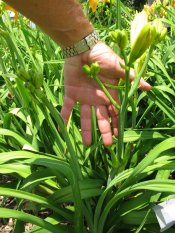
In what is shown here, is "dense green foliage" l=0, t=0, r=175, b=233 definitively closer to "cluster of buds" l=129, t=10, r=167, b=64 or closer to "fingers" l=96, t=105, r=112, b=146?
"fingers" l=96, t=105, r=112, b=146

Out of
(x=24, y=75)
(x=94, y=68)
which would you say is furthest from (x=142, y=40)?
(x=24, y=75)

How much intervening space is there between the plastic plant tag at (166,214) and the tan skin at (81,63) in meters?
0.20

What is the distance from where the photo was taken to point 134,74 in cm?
93

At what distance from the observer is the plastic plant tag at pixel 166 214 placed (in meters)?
0.82

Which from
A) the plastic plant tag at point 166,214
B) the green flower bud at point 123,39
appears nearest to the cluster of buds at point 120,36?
the green flower bud at point 123,39

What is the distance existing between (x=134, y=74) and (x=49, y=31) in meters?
0.25

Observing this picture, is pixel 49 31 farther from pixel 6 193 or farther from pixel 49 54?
pixel 49 54

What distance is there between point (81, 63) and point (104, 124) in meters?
0.18

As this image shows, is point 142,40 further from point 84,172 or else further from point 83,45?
point 84,172

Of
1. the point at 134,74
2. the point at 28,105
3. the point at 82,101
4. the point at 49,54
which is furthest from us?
the point at 49,54

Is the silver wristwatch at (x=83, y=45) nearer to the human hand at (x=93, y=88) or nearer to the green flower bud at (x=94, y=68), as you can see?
the human hand at (x=93, y=88)

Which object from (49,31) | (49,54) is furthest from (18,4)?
(49,54)

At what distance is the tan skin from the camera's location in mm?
919

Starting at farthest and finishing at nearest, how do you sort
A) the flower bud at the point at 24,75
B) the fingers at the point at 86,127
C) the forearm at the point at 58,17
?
the fingers at the point at 86,127 → the forearm at the point at 58,17 → the flower bud at the point at 24,75
